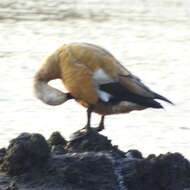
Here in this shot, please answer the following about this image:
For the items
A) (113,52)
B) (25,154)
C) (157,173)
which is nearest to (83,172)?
(25,154)

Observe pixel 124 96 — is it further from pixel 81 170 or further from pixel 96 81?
pixel 81 170

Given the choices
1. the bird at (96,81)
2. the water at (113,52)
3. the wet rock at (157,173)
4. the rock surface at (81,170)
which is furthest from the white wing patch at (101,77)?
the water at (113,52)

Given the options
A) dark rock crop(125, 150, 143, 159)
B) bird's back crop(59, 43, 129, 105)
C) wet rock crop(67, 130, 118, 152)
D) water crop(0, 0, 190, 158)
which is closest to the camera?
dark rock crop(125, 150, 143, 159)

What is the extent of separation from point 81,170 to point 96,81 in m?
1.08

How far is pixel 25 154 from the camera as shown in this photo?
7.45 meters

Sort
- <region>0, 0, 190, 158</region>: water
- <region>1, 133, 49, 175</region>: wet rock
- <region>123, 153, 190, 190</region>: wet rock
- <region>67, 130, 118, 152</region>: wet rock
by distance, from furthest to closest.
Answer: <region>0, 0, 190, 158</region>: water < <region>67, 130, 118, 152</region>: wet rock < <region>123, 153, 190, 190</region>: wet rock < <region>1, 133, 49, 175</region>: wet rock

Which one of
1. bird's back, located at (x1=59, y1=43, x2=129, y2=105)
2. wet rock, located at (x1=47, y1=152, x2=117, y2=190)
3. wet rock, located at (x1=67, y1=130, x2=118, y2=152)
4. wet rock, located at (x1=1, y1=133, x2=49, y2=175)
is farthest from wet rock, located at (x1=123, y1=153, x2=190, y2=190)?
bird's back, located at (x1=59, y1=43, x2=129, y2=105)

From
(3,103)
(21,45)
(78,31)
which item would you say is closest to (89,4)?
(78,31)

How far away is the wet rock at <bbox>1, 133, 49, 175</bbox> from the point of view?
24.4 feet

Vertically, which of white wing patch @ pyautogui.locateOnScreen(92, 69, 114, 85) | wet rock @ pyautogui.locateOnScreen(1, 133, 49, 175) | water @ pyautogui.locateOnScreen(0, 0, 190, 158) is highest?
white wing patch @ pyautogui.locateOnScreen(92, 69, 114, 85)

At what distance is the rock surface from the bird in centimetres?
71

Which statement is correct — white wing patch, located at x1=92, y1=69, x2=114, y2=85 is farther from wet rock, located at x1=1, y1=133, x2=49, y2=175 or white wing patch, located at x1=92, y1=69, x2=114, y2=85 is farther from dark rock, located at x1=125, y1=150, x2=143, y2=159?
wet rock, located at x1=1, y1=133, x2=49, y2=175

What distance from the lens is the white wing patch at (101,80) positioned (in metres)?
8.32

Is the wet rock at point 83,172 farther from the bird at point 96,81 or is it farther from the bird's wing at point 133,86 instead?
the bird's wing at point 133,86
